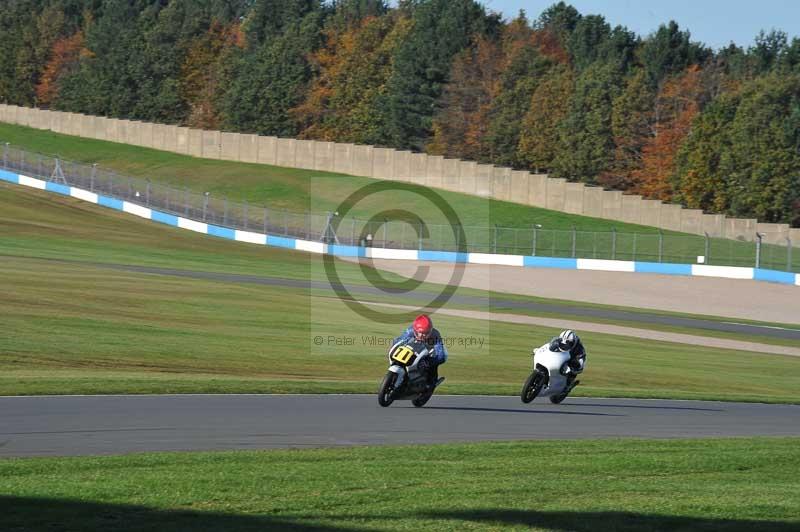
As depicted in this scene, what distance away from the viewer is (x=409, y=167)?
89.7 metres

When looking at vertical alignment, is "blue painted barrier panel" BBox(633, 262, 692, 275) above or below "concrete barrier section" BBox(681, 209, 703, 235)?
below

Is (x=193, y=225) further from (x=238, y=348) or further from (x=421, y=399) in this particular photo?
(x=421, y=399)

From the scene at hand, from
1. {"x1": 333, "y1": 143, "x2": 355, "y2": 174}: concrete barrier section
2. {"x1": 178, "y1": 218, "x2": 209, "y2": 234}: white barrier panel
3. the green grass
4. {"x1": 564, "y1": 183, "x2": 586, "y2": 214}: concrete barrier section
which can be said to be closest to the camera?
the green grass

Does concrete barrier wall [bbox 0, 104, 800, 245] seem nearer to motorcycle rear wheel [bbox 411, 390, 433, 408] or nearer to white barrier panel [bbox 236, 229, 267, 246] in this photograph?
white barrier panel [bbox 236, 229, 267, 246]

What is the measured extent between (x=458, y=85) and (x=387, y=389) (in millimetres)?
91472

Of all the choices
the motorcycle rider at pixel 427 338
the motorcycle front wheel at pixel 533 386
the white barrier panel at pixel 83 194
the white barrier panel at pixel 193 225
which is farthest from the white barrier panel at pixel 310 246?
the motorcycle rider at pixel 427 338

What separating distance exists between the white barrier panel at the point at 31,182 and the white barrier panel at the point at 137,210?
19.6 feet

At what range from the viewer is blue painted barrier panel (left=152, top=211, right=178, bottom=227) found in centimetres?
7100

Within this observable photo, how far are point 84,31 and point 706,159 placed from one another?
293ft

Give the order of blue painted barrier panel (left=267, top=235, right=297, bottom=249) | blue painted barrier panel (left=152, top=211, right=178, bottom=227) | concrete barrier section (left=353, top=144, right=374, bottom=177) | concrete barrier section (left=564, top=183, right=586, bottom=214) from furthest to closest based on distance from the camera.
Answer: concrete barrier section (left=353, top=144, right=374, bottom=177)
concrete barrier section (left=564, top=183, right=586, bottom=214)
blue painted barrier panel (left=152, top=211, right=178, bottom=227)
blue painted barrier panel (left=267, top=235, right=297, bottom=249)

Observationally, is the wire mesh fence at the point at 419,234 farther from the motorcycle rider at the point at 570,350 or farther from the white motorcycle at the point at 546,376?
the motorcycle rider at the point at 570,350

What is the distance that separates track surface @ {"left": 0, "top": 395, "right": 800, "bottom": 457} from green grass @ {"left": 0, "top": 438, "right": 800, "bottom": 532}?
1118mm

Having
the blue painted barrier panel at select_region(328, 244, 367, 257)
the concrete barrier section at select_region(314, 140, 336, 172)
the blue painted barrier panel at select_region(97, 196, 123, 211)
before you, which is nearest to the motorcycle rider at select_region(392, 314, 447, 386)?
the blue painted barrier panel at select_region(328, 244, 367, 257)

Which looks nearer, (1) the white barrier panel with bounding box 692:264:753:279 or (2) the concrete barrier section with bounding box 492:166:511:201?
(1) the white barrier panel with bounding box 692:264:753:279
